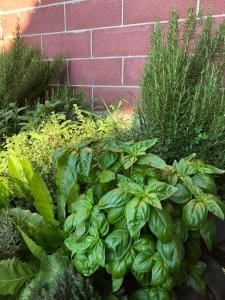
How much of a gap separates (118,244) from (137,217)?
85mm

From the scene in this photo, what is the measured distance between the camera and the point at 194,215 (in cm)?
75

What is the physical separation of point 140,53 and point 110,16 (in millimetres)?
289

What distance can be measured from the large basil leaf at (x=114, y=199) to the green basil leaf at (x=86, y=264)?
0.12m

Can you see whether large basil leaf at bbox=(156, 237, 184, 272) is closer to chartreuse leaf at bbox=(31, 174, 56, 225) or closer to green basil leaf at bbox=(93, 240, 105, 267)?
green basil leaf at bbox=(93, 240, 105, 267)

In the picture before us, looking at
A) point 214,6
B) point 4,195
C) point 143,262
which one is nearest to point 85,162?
point 143,262

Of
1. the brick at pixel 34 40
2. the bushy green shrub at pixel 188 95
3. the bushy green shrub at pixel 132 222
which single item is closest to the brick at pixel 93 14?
the brick at pixel 34 40

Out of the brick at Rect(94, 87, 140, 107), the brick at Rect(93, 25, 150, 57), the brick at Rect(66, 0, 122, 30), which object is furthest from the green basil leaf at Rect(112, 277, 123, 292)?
the brick at Rect(66, 0, 122, 30)

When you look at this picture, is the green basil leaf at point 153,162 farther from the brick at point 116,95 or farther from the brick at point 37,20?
the brick at point 37,20

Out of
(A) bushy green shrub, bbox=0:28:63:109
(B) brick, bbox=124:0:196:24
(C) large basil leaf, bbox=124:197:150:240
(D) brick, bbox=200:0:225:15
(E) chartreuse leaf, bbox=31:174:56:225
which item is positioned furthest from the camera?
(A) bushy green shrub, bbox=0:28:63:109

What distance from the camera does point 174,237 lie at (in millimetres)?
755

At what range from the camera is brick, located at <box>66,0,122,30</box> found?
5.61ft

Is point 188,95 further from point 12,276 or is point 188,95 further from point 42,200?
point 12,276

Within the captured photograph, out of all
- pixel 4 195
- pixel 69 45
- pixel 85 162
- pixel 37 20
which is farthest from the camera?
pixel 37 20

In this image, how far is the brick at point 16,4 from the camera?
2139 millimetres
